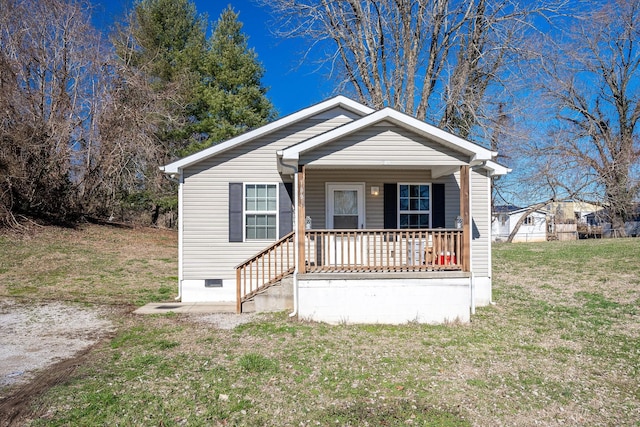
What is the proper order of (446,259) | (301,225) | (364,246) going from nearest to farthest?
1. (301,225)
2. (446,259)
3. (364,246)

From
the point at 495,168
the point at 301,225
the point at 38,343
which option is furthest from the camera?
the point at 495,168

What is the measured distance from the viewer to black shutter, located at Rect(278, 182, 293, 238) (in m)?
9.31

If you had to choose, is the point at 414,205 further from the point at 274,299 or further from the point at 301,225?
the point at 274,299

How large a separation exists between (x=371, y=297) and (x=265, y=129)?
4493 millimetres

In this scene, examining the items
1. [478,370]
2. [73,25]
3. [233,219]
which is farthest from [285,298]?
[73,25]

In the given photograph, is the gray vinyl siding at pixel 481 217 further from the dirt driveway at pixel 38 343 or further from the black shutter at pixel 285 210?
the dirt driveway at pixel 38 343

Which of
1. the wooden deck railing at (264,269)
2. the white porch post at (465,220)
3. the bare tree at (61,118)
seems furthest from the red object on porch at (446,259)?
the bare tree at (61,118)

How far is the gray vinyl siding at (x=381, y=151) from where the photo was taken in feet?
24.6

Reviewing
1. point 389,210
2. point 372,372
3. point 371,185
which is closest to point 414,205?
point 389,210

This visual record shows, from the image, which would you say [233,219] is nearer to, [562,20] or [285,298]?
[285,298]

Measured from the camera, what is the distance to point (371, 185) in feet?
31.6

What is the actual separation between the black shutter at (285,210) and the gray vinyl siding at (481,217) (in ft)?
13.8

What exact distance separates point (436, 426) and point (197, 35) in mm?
26250

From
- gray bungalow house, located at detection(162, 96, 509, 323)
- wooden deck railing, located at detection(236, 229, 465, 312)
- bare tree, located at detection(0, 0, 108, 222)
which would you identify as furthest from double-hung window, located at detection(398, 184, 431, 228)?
bare tree, located at detection(0, 0, 108, 222)
